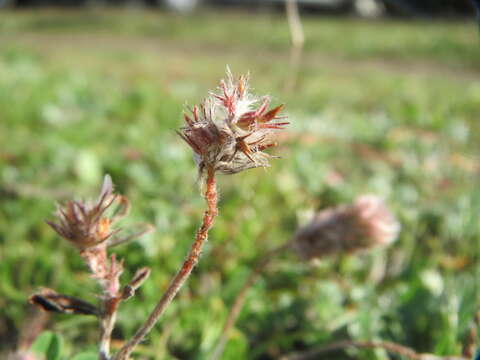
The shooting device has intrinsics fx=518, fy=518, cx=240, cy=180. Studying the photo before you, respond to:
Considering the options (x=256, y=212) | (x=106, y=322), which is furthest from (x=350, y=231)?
(x=256, y=212)

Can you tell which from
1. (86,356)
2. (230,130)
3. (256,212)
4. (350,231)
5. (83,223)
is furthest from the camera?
(256,212)

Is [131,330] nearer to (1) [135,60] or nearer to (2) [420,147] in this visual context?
(2) [420,147]

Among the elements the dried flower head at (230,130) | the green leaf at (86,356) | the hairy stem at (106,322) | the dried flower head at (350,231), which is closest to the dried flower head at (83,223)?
the hairy stem at (106,322)

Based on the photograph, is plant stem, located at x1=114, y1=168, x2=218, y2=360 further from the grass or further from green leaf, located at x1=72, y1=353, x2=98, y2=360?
green leaf, located at x1=72, y1=353, x2=98, y2=360

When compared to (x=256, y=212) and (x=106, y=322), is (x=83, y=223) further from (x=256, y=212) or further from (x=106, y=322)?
(x=256, y=212)

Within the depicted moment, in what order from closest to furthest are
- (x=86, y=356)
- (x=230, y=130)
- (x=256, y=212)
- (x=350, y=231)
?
(x=230, y=130) < (x=86, y=356) < (x=350, y=231) < (x=256, y=212)

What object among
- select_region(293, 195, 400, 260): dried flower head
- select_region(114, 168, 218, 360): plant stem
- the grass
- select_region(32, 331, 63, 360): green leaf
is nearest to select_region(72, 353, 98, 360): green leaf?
select_region(32, 331, 63, 360): green leaf
